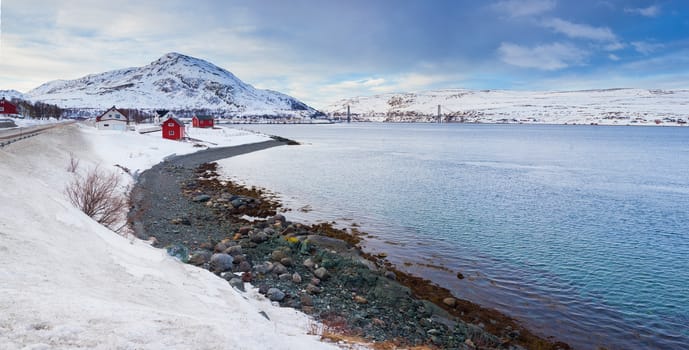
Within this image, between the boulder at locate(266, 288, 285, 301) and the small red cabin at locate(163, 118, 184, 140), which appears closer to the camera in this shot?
the boulder at locate(266, 288, 285, 301)

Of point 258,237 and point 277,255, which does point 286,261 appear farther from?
point 258,237

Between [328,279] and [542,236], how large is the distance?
541 inches

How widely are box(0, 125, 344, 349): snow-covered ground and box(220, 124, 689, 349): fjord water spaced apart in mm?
8349

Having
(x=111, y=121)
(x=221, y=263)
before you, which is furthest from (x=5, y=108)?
(x=221, y=263)

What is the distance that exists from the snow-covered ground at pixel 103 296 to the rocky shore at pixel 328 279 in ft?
4.02

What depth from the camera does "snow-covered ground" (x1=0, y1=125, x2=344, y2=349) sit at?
6402mm

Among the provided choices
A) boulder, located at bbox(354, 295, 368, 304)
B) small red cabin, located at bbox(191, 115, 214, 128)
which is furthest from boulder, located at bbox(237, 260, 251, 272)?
small red cabin, located at bbox(191, 115, 214, 128)

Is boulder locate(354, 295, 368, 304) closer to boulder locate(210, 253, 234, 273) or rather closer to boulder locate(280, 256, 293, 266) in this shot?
boulder locate(280, 256, 293, 266)

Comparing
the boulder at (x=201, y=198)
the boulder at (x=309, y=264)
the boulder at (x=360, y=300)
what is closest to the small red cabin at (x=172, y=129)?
the boulder at (x=201, y=198)

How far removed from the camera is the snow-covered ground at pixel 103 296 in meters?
6.40

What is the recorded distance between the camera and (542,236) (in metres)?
22.8

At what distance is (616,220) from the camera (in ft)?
87.0

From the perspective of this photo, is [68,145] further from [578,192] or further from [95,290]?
[578,192]

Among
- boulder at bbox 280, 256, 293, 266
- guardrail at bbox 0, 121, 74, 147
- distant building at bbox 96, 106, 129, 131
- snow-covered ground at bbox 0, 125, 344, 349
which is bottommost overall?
boulder at bbox 280, 256, 293, 266
